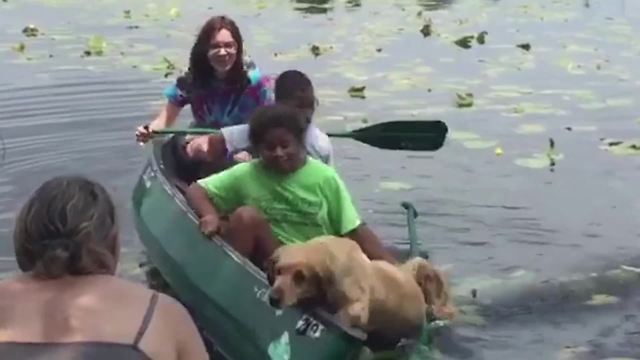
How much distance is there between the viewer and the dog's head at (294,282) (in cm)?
459

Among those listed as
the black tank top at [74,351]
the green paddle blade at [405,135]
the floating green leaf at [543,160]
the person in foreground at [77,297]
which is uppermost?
the person in foreground at [77,297]

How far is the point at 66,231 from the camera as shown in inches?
105

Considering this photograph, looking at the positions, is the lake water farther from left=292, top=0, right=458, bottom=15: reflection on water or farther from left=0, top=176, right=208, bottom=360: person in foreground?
left=0, top=176, right=208, bottom=360: person in foreground

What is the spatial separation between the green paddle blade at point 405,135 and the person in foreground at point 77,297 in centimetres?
435

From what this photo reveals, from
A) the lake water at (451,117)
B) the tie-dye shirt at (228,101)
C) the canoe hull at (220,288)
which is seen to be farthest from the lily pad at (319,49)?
the canoe hull at (220,288)

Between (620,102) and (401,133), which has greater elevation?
(401,133)

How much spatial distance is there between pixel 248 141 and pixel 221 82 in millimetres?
1349

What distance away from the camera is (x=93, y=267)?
2.73 metres

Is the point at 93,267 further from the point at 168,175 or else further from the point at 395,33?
the point at 395,33

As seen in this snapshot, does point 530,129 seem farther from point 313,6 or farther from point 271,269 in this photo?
point 313,6

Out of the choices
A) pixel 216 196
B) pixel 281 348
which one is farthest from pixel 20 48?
pixel 281 348

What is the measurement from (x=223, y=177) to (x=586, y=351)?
2.11 metres

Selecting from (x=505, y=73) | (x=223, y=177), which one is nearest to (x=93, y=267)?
(x=223, y=177)

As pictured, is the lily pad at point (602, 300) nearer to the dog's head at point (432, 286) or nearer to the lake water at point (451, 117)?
the lake water at point (451, 117)
